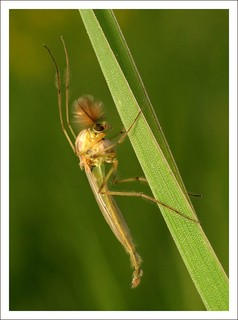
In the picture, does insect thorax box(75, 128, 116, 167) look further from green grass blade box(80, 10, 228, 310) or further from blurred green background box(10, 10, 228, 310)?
green grass blade box(80, 10, 228, 310)

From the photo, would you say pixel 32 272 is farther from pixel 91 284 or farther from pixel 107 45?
pixel 107 45

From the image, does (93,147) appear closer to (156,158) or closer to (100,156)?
(100,156)

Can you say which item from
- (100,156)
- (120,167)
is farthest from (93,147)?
(120,167)

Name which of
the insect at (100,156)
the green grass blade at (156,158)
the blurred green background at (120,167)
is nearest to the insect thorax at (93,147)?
the insect at (100,156)

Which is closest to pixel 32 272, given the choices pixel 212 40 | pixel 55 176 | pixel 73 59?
pixel 55 176

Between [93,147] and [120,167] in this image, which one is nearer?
[93,147]

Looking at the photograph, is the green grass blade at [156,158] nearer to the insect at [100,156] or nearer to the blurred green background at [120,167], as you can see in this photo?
the insect at [100,156]
